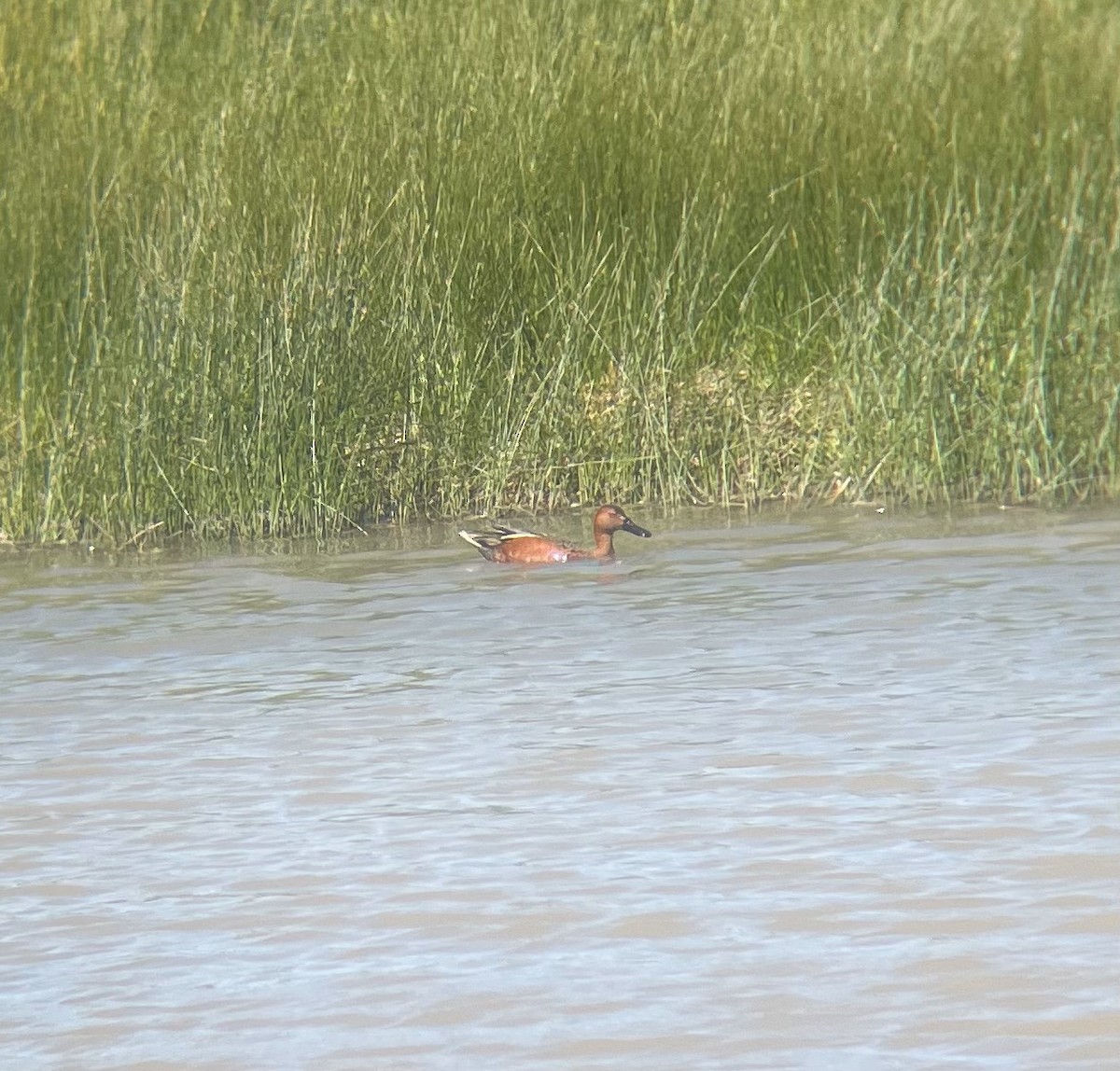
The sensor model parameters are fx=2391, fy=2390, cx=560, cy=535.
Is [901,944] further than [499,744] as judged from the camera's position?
No

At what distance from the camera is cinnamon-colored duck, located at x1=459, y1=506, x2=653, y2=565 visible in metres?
8.11

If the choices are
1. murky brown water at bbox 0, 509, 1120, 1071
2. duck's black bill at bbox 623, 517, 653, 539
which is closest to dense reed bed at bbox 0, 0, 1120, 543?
duck's black bill at bbox 623, 517, 653, 539

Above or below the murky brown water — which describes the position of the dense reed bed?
above

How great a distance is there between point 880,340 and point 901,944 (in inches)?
217

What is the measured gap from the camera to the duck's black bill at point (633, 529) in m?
8.28

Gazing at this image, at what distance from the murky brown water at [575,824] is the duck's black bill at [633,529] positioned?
0.49m

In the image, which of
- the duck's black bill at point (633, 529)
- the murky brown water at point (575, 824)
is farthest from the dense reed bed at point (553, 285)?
the murky brown water at point (575, 824)

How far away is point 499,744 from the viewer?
537cm

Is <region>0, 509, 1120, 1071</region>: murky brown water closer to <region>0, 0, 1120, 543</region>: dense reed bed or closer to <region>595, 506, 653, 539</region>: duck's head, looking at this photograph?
<region>595, 506, 653, 539</region>: duck's head

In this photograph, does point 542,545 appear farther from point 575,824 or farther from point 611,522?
point 575,824

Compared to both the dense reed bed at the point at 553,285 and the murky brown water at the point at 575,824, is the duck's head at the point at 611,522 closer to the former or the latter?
the murky brown water at the point at 575,824

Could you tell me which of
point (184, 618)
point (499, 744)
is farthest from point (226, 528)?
point (499, 744)

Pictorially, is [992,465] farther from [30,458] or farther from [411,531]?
[30,458]

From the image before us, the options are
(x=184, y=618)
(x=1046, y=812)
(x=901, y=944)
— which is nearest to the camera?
(x=901, y=944)
